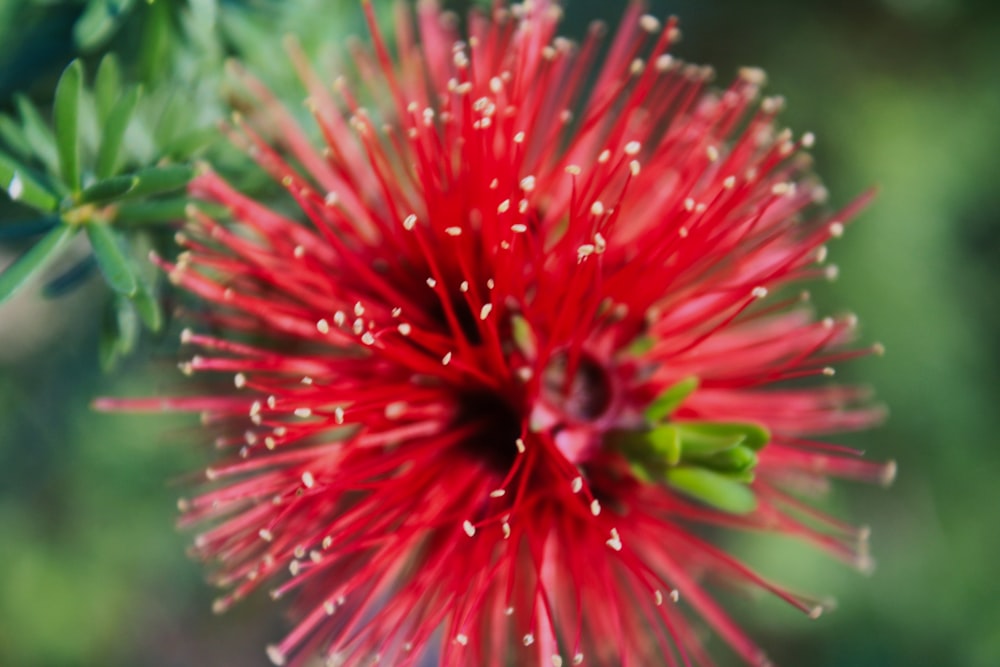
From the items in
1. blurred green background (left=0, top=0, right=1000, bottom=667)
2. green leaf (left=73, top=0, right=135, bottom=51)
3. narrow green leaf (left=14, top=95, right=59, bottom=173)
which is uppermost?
green leaf (left=73, top=0, right=135, bottom=51)

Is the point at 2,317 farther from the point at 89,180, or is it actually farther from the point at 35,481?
the point at 89,180

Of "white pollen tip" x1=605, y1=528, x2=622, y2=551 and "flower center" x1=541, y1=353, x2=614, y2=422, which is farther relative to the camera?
"flower center" x1=541, y1=353, x2=614, y2=422

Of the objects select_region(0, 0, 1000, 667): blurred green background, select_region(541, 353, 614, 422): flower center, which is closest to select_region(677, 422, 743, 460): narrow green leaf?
select_region(541, 353, 614, 422): flower center

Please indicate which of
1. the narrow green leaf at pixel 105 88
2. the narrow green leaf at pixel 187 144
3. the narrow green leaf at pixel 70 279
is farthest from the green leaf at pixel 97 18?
the narrow green leaf at pixel 70 279

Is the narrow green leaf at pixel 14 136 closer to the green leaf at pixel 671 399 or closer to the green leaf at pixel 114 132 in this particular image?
the green leaf at pixel 114 132

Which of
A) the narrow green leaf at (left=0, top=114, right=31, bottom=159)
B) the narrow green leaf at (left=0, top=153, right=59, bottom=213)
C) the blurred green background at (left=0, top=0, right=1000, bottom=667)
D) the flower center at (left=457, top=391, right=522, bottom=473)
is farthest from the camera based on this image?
the blurred green background at (left=0, top=0, right=1000, bottom=667)

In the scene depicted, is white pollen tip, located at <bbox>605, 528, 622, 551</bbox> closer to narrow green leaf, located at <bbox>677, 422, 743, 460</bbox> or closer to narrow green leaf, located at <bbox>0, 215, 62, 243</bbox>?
narrow green leaf, located at <bbox>677, 422, 743, 460</bbox>

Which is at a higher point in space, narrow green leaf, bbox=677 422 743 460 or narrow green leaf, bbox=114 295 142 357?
narrow green leaf, bbox=114 295 142 357
